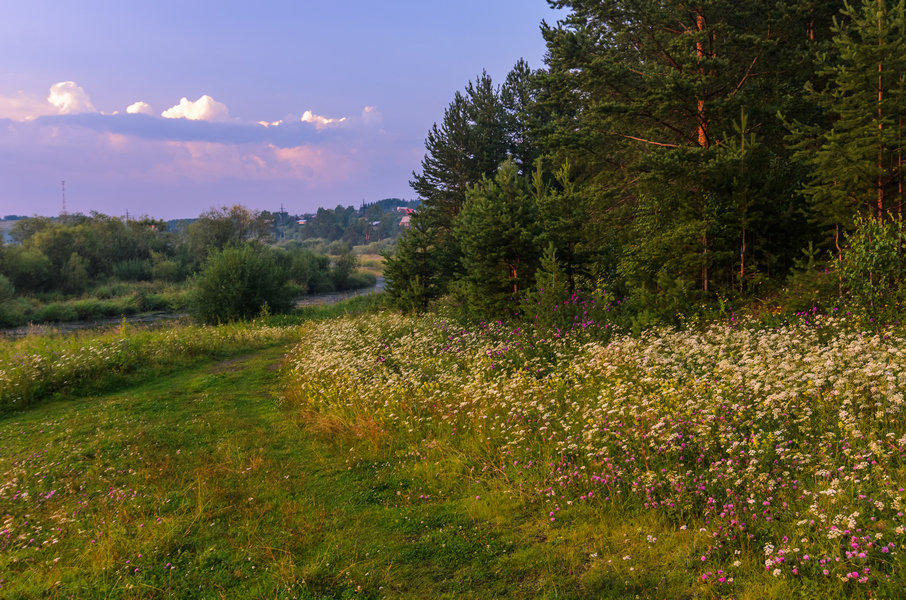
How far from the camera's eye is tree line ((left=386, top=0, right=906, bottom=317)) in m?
9.34

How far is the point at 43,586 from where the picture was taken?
362 centimetres

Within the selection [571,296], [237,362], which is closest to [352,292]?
[237,362]

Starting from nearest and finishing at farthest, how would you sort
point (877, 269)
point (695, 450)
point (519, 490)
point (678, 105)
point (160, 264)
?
point (695, 450)
point (519, 490)
point (877, 269)
point (678, 105)
point (160, 264)

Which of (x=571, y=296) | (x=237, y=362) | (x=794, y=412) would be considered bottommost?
(x=237, y=362)

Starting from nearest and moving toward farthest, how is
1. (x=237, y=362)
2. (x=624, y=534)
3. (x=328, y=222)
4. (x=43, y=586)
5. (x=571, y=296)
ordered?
1. (x=43, y=586)
2. (x=624, y=534)
3. (x=571, y=296)
4. (x=237, y=362)
5. (x=328, y=222)

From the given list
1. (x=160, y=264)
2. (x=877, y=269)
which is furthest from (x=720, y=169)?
(x=160, y=264)

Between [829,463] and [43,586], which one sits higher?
[829,463]

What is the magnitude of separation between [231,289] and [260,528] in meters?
26.2

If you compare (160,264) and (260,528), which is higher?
(160,264)

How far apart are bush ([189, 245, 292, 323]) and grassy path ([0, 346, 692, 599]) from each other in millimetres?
21736

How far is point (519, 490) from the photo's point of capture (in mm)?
4672

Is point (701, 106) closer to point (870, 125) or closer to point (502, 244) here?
point (870, 125)

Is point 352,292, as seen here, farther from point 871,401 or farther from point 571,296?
point 871,401

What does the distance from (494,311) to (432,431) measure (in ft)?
22.5
